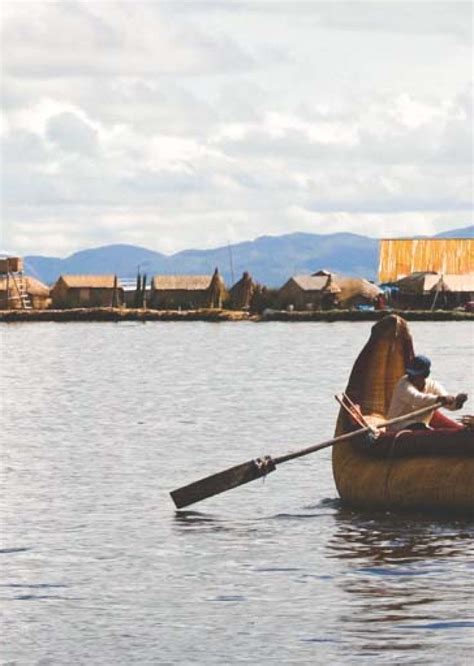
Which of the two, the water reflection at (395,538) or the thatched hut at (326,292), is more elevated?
the thatched hut at (326,292)

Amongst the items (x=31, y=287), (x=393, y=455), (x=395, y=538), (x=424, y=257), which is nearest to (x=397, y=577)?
(x=395, y=538)

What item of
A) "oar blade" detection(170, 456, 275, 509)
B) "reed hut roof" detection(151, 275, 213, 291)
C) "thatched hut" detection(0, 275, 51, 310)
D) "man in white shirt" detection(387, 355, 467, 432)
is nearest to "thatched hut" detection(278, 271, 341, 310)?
"reed hut roof" detection(151, 275, 213, 291)

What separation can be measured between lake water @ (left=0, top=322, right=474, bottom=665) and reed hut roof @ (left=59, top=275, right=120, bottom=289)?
275 feet

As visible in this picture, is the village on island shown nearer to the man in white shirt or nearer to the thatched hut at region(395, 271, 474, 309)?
the thatched hut at region(395, 271, 474, 309)

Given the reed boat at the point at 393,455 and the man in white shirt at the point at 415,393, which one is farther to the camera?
the man in white shirt at the point at 415,393

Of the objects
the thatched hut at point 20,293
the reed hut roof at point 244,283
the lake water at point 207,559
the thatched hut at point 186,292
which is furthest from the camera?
the thatched hut at point 20,293

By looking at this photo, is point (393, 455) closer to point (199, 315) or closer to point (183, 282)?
point (183, 282)

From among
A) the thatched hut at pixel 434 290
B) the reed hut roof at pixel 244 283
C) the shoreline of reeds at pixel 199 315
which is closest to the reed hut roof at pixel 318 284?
the shoreline of reeds at pixel 199 315

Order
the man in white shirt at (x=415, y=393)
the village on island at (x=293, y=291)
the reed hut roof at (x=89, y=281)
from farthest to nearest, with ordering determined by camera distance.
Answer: the reed hut roof at (x=89, y=281) → the village on island at (x=293, y=291) → the man in white shirt at (x=415, y=393)

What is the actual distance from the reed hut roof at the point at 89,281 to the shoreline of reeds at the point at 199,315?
181cm

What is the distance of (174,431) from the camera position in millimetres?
38031

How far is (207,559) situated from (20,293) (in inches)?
4151

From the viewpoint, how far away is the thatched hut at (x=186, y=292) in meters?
123

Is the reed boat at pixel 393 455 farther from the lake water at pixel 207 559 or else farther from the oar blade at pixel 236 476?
the oar blade at pixel 236 476
